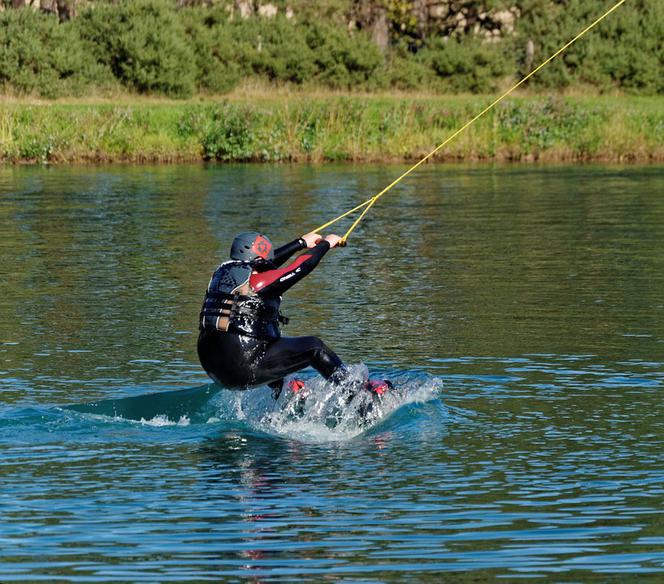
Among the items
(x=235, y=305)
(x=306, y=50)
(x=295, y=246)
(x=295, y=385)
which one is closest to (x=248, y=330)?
(x=235, y=305)

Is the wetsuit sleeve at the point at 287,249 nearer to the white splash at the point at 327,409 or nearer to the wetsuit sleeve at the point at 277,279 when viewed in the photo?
the wetsuit sleeve at the point at 277,279

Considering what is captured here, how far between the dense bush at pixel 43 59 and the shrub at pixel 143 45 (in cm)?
75

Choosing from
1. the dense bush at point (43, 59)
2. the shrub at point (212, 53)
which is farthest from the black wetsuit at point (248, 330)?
the shrub at point (212, 53)

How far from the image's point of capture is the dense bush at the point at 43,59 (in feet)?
175

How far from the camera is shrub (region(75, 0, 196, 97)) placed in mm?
55531

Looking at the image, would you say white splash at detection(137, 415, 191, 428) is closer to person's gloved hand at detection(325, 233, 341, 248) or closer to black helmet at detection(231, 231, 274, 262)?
black helmet at detection(231, 231, 274, 262)

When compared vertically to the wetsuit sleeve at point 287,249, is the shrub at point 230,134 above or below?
above

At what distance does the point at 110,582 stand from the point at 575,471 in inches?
148

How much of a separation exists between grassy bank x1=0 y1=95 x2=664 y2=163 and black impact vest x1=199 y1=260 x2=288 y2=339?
31174mm

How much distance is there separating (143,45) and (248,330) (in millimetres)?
45424

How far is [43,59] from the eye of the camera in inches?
2141

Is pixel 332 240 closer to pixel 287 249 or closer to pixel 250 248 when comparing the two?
pixel 287 249

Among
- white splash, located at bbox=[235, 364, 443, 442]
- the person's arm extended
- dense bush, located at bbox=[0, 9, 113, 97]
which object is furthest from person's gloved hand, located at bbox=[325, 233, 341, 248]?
dense bush, located at bbox=[0, 9, 113, 97]

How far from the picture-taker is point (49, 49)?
55.1 meters
